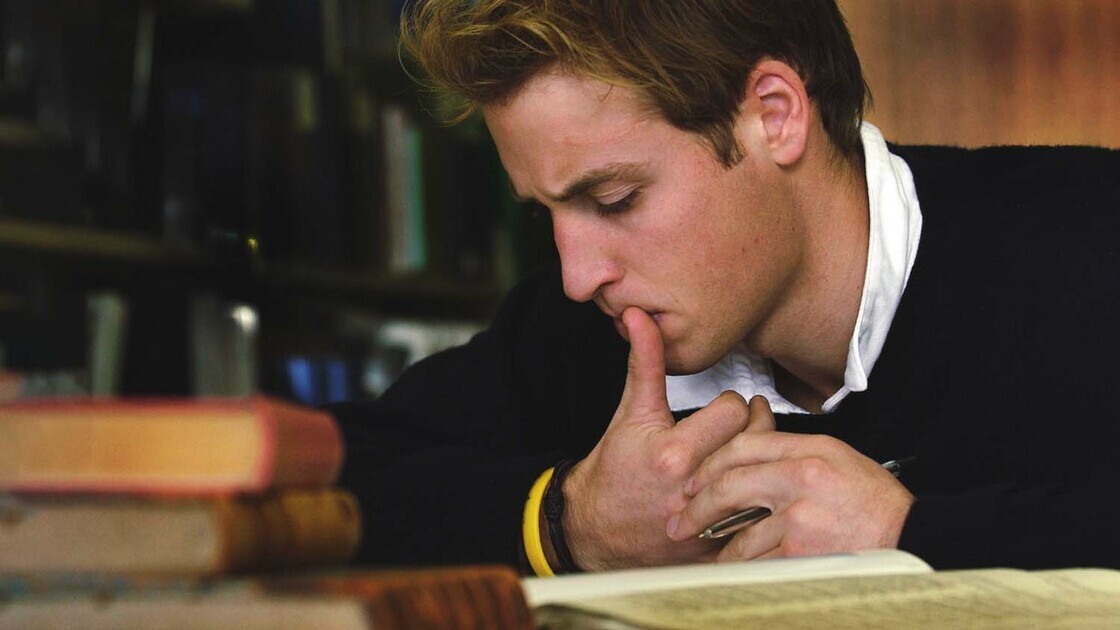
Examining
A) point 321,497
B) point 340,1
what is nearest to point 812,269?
point 321,497

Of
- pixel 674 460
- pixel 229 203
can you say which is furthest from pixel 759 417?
pixel 229 203

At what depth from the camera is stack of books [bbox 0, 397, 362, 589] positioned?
1.28ft

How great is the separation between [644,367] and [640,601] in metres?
0.66

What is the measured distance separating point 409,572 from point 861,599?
0.78ft

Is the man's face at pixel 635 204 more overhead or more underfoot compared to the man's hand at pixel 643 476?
more overhead

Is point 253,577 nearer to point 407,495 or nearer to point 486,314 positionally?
point 407,495

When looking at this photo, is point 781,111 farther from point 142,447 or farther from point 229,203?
point 229,203

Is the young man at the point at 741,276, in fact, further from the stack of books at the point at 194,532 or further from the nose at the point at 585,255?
the stack of books at the point at 194,532

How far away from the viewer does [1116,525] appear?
3.09 ft

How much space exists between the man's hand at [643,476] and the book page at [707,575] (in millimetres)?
335

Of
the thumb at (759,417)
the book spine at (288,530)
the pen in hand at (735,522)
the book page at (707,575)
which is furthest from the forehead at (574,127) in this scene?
the book spine at (288,530)

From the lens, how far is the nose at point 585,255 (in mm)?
1227

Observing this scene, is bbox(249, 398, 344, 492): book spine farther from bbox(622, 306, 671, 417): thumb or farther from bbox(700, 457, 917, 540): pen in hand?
bbox(622, 306, 671, 417): thumb

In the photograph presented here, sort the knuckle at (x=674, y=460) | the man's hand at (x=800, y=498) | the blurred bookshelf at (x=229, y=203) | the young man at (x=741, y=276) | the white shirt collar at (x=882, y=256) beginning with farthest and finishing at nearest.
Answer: the blurred bookshelf at (x=229, y=203), the white shirt collar at (x=882, y=256), the young man at (x=741, y=276), the knuckle at (x=674, y=460), the man's hand at (x=800, y=498)
